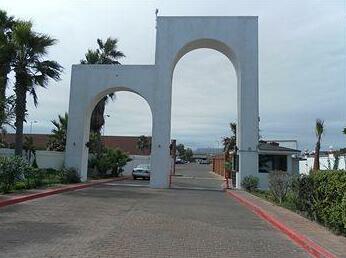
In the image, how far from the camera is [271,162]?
35.1 meters

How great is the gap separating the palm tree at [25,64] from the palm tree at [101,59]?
14.5 m

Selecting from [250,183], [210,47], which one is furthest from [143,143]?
[250,183]

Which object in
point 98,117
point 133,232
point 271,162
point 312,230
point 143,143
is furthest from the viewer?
point 143,143

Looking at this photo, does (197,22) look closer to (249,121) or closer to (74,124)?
(249,121)

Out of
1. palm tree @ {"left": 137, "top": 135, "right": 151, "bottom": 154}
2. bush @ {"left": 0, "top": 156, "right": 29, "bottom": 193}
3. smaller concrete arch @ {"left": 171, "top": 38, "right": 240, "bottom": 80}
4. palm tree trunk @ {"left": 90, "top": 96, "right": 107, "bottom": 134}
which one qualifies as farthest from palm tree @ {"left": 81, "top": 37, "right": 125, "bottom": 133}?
palm tree @ {"left": 137, "top": 135, "right": 151, "bottom": 154}

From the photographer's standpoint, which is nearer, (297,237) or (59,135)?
(297,237)

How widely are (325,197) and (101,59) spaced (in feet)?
109

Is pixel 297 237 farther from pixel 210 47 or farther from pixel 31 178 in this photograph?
pixel 210 47

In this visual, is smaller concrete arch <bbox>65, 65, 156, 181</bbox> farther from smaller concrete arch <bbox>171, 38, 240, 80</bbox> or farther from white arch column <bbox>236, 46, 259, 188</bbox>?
white arch column <bbox>236, 46, 259, 188</bbox>

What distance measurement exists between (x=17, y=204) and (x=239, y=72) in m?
18.5

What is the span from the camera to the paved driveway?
393 inches

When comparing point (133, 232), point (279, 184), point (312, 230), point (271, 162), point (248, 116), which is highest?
point (248, 116)

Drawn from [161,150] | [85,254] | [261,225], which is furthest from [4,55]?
[85,254]

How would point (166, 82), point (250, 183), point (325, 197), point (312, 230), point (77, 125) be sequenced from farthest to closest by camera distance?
1. point (77, 125)
2. point (166, 82)
3. point (250, 183)
4. point (325, 197)
5. point (312, 230)
